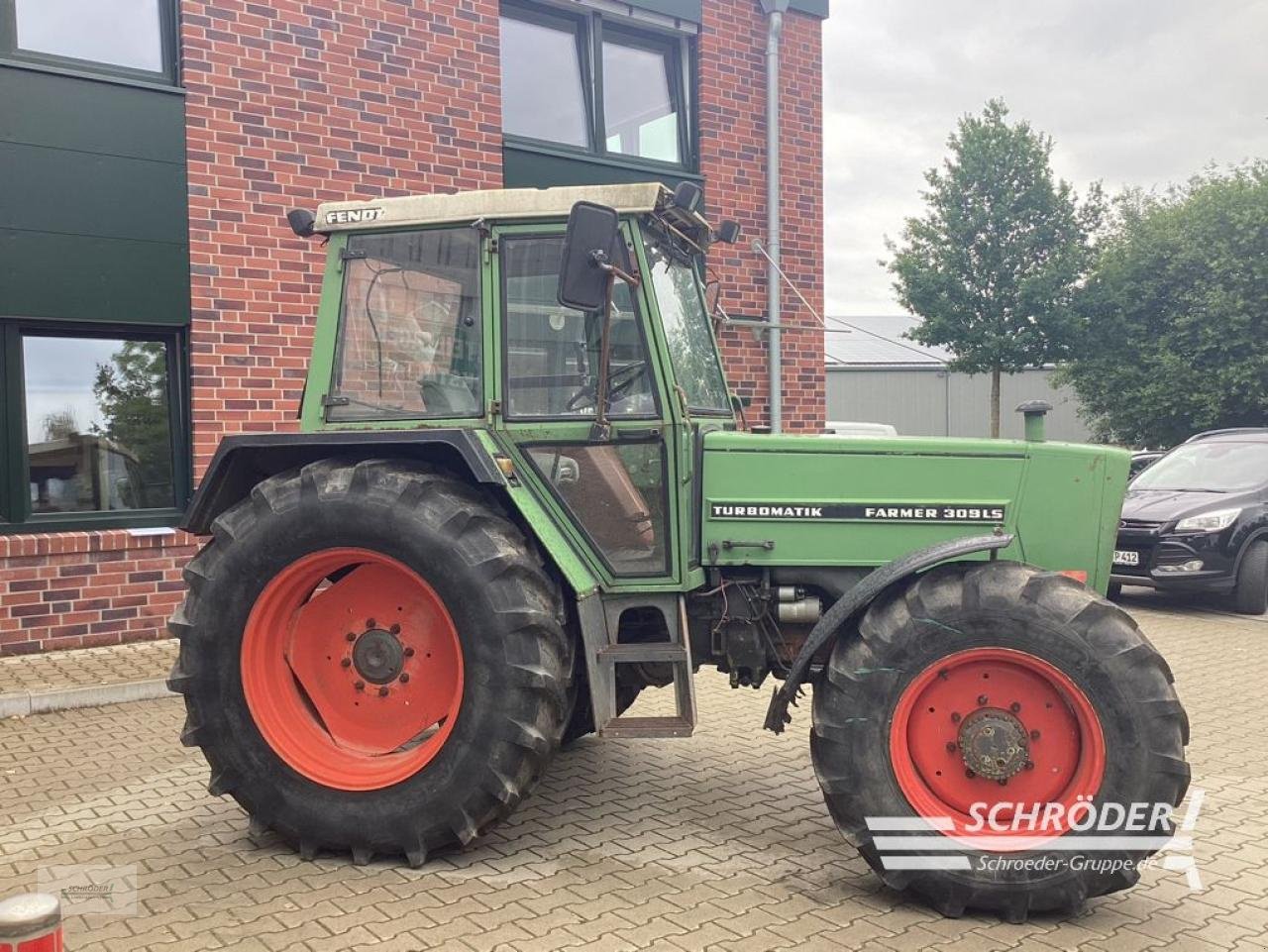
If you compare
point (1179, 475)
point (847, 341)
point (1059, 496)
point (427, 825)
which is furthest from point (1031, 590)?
point (847, 341)

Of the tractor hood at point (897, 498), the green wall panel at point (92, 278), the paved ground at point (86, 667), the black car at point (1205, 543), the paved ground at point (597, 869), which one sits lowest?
the paved ground at point (597, 869)

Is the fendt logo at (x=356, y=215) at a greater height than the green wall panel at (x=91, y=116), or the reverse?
the green wall panel at (x=91, y=116)

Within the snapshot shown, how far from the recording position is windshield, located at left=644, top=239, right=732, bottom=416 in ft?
13.3

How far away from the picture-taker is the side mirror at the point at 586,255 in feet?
11.4

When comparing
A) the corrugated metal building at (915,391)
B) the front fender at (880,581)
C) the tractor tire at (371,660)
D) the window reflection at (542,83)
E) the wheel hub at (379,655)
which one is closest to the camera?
the front fender at (880,581)

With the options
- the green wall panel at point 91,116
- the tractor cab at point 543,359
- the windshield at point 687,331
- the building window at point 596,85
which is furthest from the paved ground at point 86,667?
the building window at point 596,85

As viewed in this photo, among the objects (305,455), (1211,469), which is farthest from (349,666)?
(1211,469)

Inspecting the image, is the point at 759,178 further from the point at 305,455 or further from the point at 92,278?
the point at 305,455

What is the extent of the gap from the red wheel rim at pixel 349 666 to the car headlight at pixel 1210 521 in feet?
26.0

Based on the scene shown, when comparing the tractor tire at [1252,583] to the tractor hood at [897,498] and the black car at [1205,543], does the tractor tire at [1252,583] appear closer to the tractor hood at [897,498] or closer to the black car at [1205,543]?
the black car at [1205,543]

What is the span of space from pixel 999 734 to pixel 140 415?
6.17 metres

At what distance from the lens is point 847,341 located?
107 ft

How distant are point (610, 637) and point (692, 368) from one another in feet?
3.67

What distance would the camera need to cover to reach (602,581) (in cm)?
394
